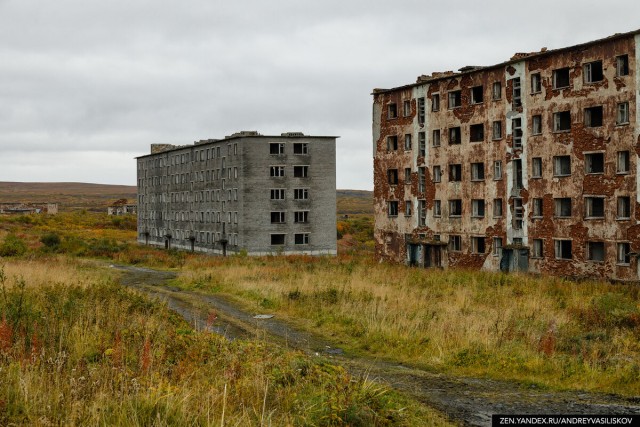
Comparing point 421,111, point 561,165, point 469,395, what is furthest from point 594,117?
point 469,395

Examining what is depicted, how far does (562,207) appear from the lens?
38.4 m

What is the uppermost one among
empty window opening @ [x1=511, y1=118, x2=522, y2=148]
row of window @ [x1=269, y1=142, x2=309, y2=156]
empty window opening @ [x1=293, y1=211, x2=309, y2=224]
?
row of window @ [x1=269, y1=142, x2=309, y2=156]

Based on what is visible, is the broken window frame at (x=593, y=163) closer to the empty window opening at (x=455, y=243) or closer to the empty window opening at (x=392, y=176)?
the empty window opening at (x=455, y=243)

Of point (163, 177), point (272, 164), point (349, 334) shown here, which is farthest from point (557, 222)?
point (163, 177)

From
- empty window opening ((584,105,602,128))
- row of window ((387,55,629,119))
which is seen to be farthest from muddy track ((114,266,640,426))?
row of window ((387,55,629,119))

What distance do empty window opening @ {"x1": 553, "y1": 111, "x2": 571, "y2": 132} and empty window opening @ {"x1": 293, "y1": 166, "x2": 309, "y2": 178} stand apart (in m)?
31.4

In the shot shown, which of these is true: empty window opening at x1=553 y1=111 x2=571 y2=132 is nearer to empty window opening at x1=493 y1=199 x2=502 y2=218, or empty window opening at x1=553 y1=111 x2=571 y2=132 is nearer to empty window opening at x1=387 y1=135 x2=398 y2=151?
empty window opening at x1=493 y1=199 x2=502 y2=218

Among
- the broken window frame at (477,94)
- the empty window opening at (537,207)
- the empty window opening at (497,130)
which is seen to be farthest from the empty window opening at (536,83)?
the empty window opening at (537,207)

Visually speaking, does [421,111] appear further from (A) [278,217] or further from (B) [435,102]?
(A) [278,217]

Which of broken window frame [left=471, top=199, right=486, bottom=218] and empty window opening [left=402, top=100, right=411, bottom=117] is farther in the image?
empty window opening [left=402, top=100, right=411, bottom=117]

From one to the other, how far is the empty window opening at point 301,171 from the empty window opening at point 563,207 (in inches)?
1240

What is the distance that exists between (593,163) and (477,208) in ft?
29.2

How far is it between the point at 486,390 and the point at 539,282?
21354 mm

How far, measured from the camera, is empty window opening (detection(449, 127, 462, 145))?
45.4 meters
